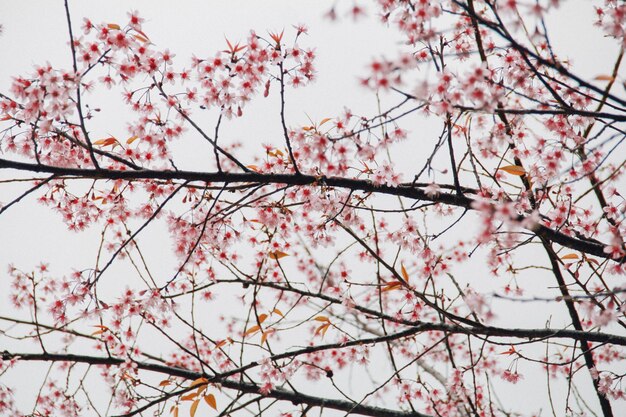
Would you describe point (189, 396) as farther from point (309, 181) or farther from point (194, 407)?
point (309, 181)

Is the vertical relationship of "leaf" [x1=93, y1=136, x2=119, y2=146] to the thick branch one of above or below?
above

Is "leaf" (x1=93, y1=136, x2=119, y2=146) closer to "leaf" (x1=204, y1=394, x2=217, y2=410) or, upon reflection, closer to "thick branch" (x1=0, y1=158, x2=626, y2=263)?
"thick branch" (x1=0, y1=158, x2=626, y2=263)

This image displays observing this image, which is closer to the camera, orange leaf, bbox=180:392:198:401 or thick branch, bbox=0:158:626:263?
thick branch, bbox=0:158:626:263

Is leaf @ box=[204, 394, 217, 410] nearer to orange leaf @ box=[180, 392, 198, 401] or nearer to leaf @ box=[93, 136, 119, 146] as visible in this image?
orange leaf @ box=[180, 392, 198, 401]

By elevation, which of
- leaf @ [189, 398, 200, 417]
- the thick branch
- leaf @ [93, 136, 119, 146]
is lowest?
leaf @ [189, 398, 200, 417]

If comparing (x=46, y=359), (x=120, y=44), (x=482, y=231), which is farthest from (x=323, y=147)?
(x=46, y=359)

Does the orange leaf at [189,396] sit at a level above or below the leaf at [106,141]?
below

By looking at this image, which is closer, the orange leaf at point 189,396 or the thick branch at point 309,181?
the thick branch at point 309,181

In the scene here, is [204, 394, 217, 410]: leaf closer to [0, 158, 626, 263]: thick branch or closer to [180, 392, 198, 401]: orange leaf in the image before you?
[180, 392, 198, 401]: orange leaf

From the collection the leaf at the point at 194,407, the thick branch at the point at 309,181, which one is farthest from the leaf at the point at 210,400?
the thick branch at the point at 309,181

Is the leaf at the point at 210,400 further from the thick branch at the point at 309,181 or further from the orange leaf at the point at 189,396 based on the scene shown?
the thick branch at the point at 309,181

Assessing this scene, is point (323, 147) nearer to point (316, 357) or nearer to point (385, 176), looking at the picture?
point (385, 176)

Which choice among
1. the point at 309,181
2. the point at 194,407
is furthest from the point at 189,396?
the point at 309,181

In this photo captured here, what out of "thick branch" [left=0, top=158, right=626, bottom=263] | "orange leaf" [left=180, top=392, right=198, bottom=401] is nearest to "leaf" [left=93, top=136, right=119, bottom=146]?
"thick branch" [left=0, top=158, right=626, bottom=263]
